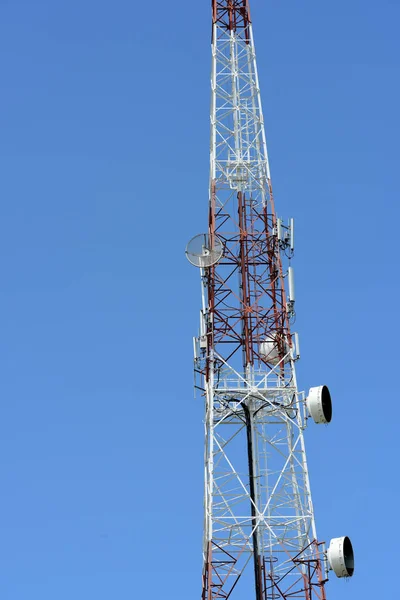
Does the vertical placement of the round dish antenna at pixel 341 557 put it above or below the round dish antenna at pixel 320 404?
below

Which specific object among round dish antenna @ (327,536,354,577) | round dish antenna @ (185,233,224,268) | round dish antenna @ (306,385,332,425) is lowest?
round dish antenna @ (327,536,354,577)

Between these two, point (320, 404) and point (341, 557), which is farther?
point (320, 404)

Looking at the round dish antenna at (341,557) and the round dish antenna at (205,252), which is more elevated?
the round dish antenna at (205,252)

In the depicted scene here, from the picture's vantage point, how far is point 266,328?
6456cm

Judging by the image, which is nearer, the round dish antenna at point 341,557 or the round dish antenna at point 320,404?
the round dish antenna at point 341,557

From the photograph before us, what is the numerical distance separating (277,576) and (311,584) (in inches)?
69.7

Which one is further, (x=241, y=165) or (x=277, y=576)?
(x=241, y=165)

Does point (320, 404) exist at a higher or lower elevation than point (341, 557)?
higher

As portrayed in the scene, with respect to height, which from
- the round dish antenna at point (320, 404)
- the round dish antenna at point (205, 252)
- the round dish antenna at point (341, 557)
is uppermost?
the round dish antenna at point (205, 252)

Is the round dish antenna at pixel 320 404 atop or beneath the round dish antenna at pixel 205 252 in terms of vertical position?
beneath

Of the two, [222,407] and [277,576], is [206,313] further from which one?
[277,576]

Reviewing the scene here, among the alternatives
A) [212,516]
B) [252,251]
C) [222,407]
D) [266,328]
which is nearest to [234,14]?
[252,251]

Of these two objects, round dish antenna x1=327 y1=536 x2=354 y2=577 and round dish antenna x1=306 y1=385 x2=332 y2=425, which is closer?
round dish antenna x1=327 y1=536 x2=354 y2=577

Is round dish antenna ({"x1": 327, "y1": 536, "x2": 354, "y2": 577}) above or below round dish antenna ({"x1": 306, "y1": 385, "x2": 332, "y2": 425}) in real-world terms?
below
